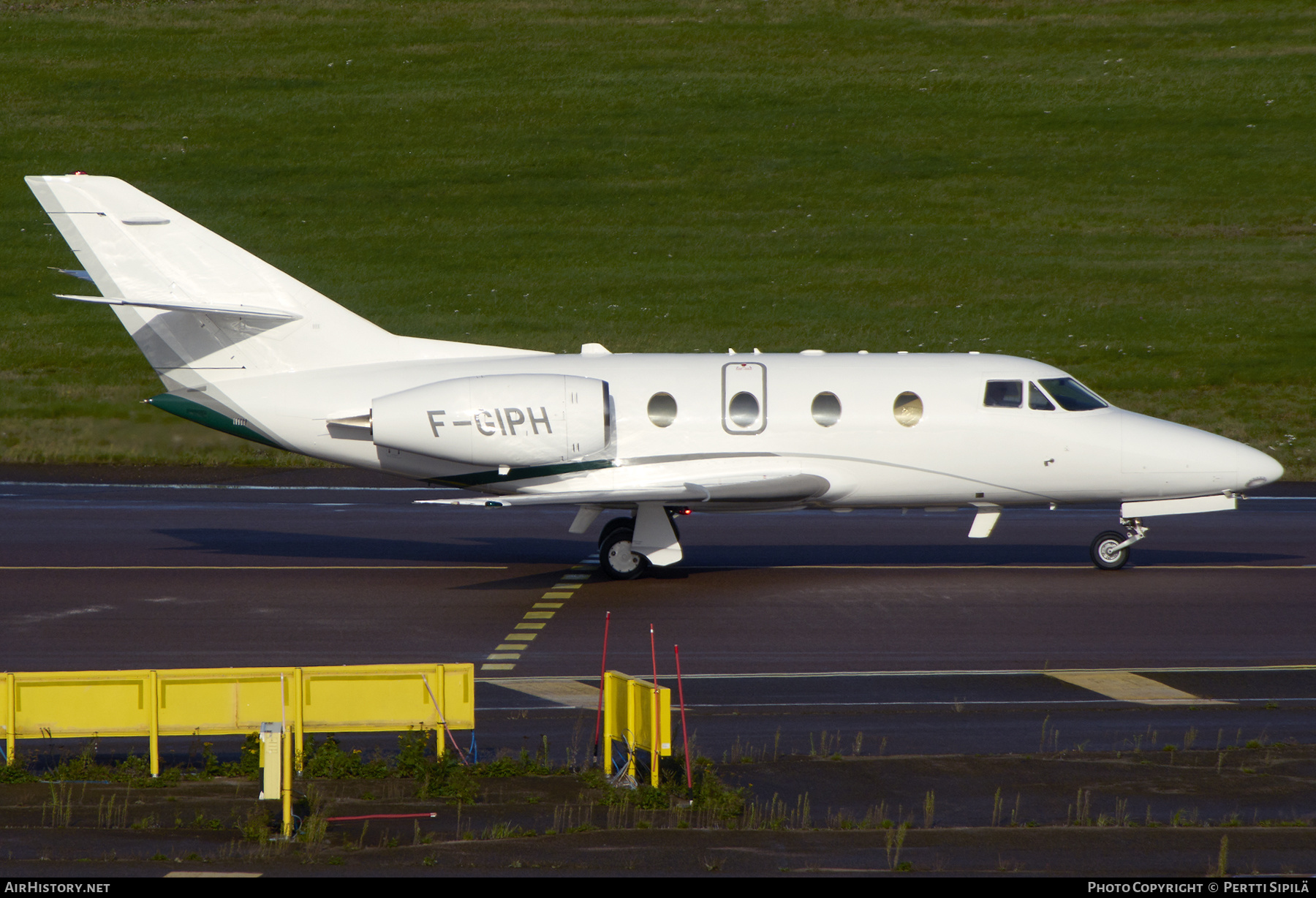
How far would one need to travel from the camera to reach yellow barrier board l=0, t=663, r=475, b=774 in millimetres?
12812

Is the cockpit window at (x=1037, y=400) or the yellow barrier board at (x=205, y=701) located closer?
the yellow barrier board at (x=205, y=701)

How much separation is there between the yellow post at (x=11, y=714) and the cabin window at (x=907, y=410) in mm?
14006

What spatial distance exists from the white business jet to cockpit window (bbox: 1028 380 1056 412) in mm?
25

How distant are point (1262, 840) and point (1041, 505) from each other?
12869mm

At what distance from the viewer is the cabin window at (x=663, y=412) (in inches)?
909

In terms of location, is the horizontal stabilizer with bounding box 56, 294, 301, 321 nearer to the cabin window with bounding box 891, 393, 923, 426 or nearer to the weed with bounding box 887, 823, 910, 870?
the cabin window with bounding box 891, 393, 923, 426

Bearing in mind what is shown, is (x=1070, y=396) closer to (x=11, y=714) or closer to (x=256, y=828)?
(x=256, y=828)

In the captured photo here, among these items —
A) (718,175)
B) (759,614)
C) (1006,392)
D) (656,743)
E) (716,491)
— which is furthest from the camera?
(718,175)

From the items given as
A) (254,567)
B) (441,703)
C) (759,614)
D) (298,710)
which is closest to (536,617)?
(759,614)

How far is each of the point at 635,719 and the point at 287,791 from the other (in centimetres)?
297

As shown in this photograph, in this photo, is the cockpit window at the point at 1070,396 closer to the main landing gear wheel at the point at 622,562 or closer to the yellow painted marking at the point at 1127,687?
the yellow painted marking at the point at 1127,687

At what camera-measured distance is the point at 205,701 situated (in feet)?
42.5

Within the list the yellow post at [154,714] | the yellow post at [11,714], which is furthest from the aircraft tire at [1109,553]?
the yellow post at [11,714]

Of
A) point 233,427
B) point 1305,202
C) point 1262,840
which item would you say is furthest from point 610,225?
point 1262,840
